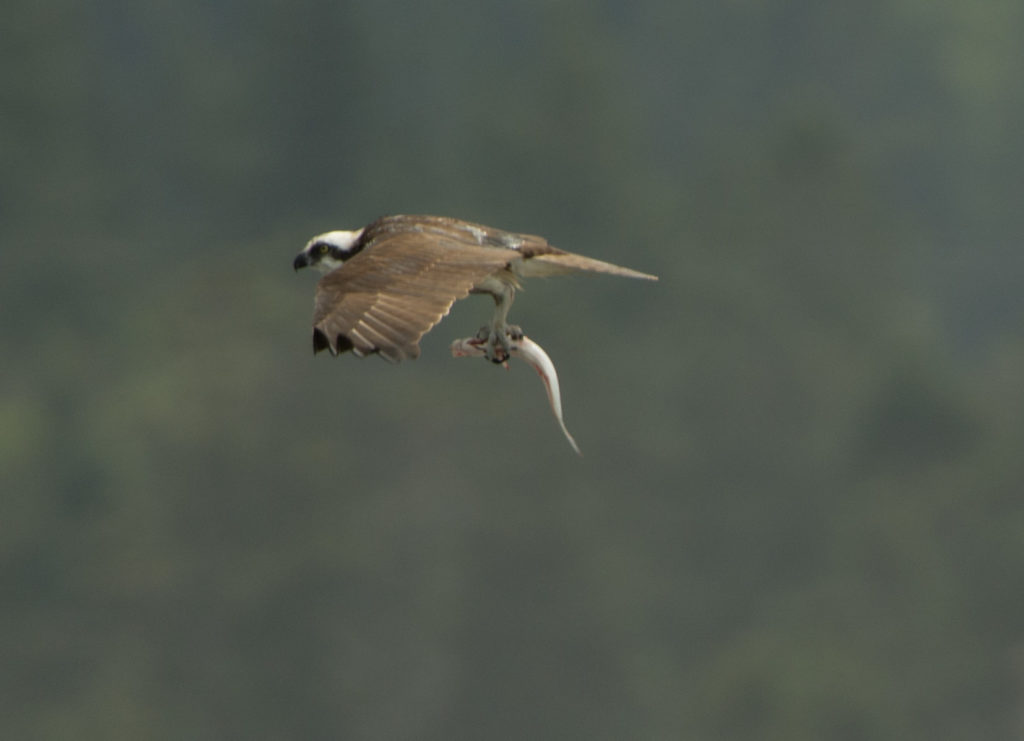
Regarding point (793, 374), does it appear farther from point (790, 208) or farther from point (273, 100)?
point (273, 100)

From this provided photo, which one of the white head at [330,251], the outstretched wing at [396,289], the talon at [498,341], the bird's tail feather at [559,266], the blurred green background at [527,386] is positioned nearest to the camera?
the outstretched wing at [396,289]

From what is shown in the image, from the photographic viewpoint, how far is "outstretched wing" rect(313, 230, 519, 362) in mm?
9297

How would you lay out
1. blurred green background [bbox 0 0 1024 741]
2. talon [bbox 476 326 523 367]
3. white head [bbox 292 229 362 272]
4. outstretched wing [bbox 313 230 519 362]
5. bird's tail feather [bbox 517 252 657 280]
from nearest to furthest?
outstretched wing [bbox 313 230 519 362] < talon [bbox 476 326 523 367] < bird's tail feather [bbox 517 252 657 280] < white head [bbox 292 229 362 272] < blurred green background [bbox 0 0 1024 741]

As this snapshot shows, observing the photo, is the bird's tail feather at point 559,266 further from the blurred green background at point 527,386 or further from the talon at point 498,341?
the blurred green background at point 527,386

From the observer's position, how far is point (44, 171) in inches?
3875

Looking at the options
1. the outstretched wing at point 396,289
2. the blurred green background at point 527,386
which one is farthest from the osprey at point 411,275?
the blurred green background at point 527,386

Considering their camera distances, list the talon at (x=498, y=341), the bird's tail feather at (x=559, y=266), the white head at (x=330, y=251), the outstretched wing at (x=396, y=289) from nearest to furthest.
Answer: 1. the outstretched wing at (x=396, y=289)
2. the talon at (x=498, y=341)
3. the bird's tail feather at (x=559, y=266)
4. the white head at (x=330, y=251)

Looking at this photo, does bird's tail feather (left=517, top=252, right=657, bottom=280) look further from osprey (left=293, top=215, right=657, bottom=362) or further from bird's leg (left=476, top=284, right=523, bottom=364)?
bird's leg (left=476, top=284, right=523, bottom=364)

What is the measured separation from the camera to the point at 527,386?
2598 inches

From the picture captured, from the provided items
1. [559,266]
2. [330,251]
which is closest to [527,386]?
[330,251]

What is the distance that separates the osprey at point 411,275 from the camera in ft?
30.7

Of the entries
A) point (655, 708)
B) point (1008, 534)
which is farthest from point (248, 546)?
point (1008, 534)

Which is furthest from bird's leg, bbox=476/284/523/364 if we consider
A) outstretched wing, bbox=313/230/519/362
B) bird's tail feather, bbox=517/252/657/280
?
bird's tail feather, bbox=517/252/657/280

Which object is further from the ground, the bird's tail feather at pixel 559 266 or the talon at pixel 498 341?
the bird's tail feather at pixel 559 266
